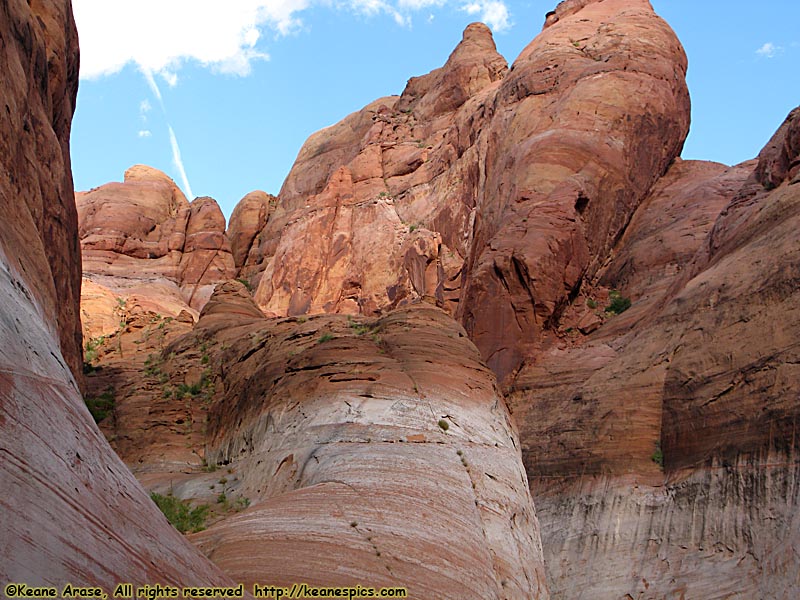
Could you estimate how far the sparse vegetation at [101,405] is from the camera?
22969 millimetres

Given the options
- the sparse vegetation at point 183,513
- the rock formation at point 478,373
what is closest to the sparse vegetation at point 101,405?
the rock formation at point 478,373

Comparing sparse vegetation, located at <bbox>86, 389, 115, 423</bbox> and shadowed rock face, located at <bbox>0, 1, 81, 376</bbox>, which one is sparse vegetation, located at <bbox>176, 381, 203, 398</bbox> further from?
shadowed rock face, located at <bbox>0, 1, 81, 376</bbox>

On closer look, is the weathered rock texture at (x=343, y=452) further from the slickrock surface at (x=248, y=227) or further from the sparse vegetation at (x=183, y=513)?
the slickrock surface at (x=248, y=227)

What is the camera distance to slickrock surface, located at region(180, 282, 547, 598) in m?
10.8

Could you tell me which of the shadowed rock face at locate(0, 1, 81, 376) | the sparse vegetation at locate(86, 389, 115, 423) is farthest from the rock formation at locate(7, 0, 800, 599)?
the sparse vegetation at locate(86, 389, 115, 423)

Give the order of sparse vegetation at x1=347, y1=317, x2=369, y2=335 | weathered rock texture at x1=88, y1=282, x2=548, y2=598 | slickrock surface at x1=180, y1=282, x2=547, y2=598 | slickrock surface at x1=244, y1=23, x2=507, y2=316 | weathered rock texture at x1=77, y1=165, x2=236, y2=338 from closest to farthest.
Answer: slickrock surface at x1=180, y1=282, x2=547, y2=598 < weathered rock texture at x1=88, y1=282, x2=548, y2=598 < sparse vegetation at x1=347, y1=317, x2=369, y2=335 < slickrock surface at x1=244, y1=23, x2=507, y2=316 < weathered rock texture at x1=77, y1=165, x2=236, y2=338

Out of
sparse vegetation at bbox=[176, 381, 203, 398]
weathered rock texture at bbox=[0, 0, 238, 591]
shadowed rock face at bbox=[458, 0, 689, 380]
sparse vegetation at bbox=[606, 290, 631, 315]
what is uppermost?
shadowed rock face at bbox=[458, 0, 689, 380]

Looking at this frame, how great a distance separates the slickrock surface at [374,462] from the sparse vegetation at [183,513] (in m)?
0.98

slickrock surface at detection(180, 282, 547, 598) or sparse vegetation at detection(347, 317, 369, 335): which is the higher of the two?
sparse vegetation at detection(347, 317, 369, 335)

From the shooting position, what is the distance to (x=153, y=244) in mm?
66875

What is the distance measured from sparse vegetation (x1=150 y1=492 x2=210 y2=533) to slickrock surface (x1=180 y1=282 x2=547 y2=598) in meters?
0.98

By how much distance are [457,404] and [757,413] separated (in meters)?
8.63

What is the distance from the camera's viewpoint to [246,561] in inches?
398

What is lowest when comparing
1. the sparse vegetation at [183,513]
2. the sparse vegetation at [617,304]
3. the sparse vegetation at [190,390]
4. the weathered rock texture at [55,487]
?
the sparse vegetation at [183,513]
